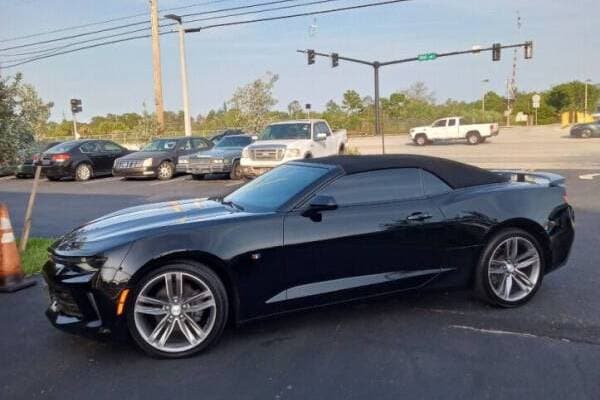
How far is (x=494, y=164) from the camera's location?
804 inches

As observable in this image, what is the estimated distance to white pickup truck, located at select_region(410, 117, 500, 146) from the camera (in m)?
35.2

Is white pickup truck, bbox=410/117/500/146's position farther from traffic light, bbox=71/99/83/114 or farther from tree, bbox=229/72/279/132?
traffic light, bbox=71/99/83/114

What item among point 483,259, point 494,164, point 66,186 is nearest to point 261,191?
point 483,259

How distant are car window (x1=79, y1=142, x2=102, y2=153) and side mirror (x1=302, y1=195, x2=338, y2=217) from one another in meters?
17.2

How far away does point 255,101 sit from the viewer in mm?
34719

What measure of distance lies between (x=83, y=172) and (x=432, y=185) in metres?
17.0

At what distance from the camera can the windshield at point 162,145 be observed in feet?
62.7

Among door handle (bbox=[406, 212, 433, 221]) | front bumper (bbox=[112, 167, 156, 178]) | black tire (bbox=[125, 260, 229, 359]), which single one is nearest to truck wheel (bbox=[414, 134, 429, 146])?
front bumper (bbox=[112, 167, 156, 178])

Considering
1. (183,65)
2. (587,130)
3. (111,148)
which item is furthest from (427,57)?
(111,148)

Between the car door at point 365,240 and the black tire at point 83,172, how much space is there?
16.7m

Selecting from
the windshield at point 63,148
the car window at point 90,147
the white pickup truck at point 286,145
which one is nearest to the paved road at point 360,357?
the white pickup truck at point 286,145

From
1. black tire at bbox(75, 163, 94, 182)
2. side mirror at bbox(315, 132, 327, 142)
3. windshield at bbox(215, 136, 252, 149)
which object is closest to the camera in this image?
side mirror at bbox(315, 132, 327, 142)

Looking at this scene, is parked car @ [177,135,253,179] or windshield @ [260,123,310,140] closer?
windshield @ [260,123,310,140]

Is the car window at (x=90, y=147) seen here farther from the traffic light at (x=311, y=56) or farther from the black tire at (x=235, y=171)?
the traffic light at (x=311, y=56)
